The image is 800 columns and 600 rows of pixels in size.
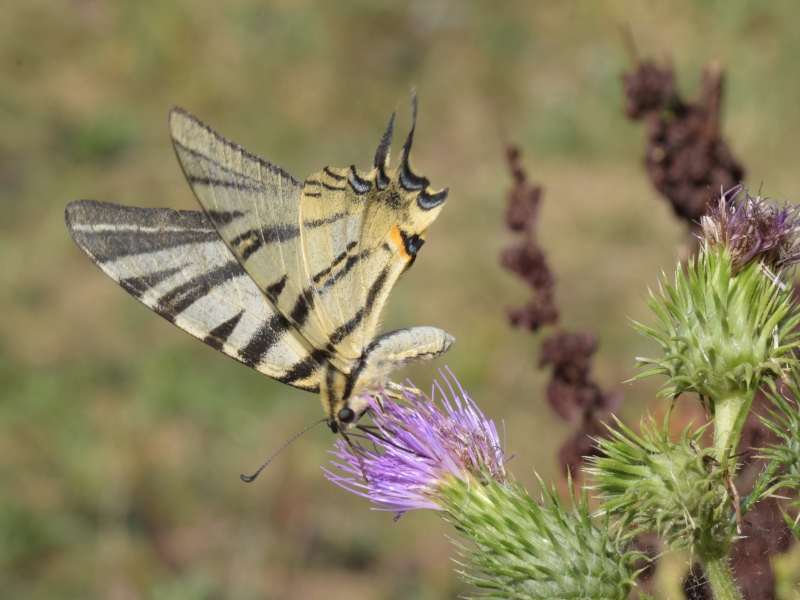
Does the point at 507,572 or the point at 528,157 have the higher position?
the point at 528,157

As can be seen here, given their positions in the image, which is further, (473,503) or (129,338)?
(129,338)

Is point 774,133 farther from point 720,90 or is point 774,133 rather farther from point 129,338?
point 129,338

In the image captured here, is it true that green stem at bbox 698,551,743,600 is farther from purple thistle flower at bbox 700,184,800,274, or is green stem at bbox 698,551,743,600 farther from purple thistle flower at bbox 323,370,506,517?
purple thistle flower at bbox 700,184,800,274

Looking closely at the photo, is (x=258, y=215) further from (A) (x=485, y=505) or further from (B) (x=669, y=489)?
(B) (x=669, y=489)

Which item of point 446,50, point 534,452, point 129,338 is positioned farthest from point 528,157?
point 129,338

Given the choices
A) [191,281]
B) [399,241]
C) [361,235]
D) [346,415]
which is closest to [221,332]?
[191,281]

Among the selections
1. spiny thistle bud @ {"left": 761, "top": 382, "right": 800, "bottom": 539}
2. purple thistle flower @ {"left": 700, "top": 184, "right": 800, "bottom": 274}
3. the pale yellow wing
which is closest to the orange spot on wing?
the pale yellow wing
